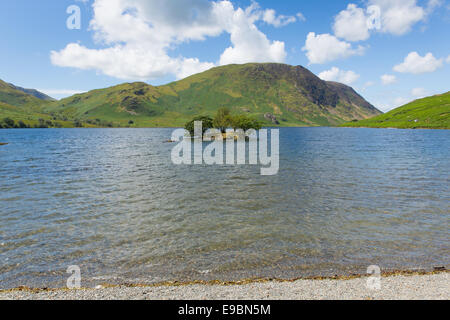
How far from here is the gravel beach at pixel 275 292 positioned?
11.0 meters

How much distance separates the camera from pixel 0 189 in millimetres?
34219

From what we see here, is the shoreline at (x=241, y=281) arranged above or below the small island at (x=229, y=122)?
below

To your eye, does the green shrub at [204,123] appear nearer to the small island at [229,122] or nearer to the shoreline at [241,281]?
the small island at [229,122]

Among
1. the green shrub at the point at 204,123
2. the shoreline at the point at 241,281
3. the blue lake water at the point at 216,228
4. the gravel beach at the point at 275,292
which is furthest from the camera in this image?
the green shrub at the point at 204,123

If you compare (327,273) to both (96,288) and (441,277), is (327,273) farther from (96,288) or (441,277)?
(96,288)

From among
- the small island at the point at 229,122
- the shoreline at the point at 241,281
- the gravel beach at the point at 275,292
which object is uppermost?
the small island at the point at 229,122

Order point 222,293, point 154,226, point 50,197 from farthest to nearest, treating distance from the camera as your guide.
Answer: point 50,197 → point 154,226 → point 222,293

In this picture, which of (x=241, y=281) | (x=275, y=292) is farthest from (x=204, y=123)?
(x=275, y=292)

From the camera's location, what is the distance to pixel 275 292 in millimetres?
11578

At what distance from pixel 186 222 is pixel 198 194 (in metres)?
10.0

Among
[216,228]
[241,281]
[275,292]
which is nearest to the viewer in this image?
[275,292]

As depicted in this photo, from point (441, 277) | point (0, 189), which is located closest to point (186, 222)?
point (441, 277)

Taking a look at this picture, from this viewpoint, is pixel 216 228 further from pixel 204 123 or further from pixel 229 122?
pixel 204 123

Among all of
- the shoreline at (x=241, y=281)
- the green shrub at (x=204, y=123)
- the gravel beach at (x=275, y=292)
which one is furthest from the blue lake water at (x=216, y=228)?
the green shrub at (x=204, y=123)
